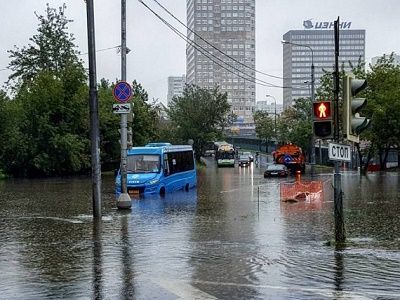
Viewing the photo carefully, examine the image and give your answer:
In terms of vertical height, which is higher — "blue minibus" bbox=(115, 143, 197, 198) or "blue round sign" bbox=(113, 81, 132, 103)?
"blue round sign" bbox=(113, 81, 132, 103)

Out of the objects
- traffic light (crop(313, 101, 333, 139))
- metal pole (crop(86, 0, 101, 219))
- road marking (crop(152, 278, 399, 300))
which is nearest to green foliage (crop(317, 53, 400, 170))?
metal pole (crop(86, 0, 101, 219))

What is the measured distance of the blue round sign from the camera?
2097 cm

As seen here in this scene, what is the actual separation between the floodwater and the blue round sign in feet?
12.3

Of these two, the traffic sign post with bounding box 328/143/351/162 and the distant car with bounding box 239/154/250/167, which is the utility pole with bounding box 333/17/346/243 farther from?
the distant car with bounding box 239/154/250/167

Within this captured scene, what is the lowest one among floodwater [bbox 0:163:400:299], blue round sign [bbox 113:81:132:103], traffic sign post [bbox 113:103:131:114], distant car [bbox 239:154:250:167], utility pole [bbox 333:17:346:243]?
distant car [bbox 239:154:250:167]

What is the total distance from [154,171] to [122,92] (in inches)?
362

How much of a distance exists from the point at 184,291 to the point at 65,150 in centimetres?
4966

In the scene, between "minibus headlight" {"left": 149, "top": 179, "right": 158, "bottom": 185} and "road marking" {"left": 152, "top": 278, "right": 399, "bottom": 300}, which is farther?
"minibus headlight" {"left": 149, "top": 179, "right": 158, "bottom": 185}

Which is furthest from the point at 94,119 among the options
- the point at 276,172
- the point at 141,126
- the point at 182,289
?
the point at 141,126

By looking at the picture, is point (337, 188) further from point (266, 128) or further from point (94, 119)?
point (266, 128)

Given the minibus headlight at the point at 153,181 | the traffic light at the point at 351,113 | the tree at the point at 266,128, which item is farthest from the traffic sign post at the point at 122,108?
the tree at the point at 266,128

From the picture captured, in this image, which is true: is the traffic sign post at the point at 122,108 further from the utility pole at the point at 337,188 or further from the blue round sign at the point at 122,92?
the utility pole at the point at 337,188

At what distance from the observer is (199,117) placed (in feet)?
291

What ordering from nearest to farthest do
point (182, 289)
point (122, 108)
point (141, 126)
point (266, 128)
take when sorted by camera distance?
1. point (182, 289)
2. point (122, 108)
3. point (141, 126)
4. point (266, 128)
